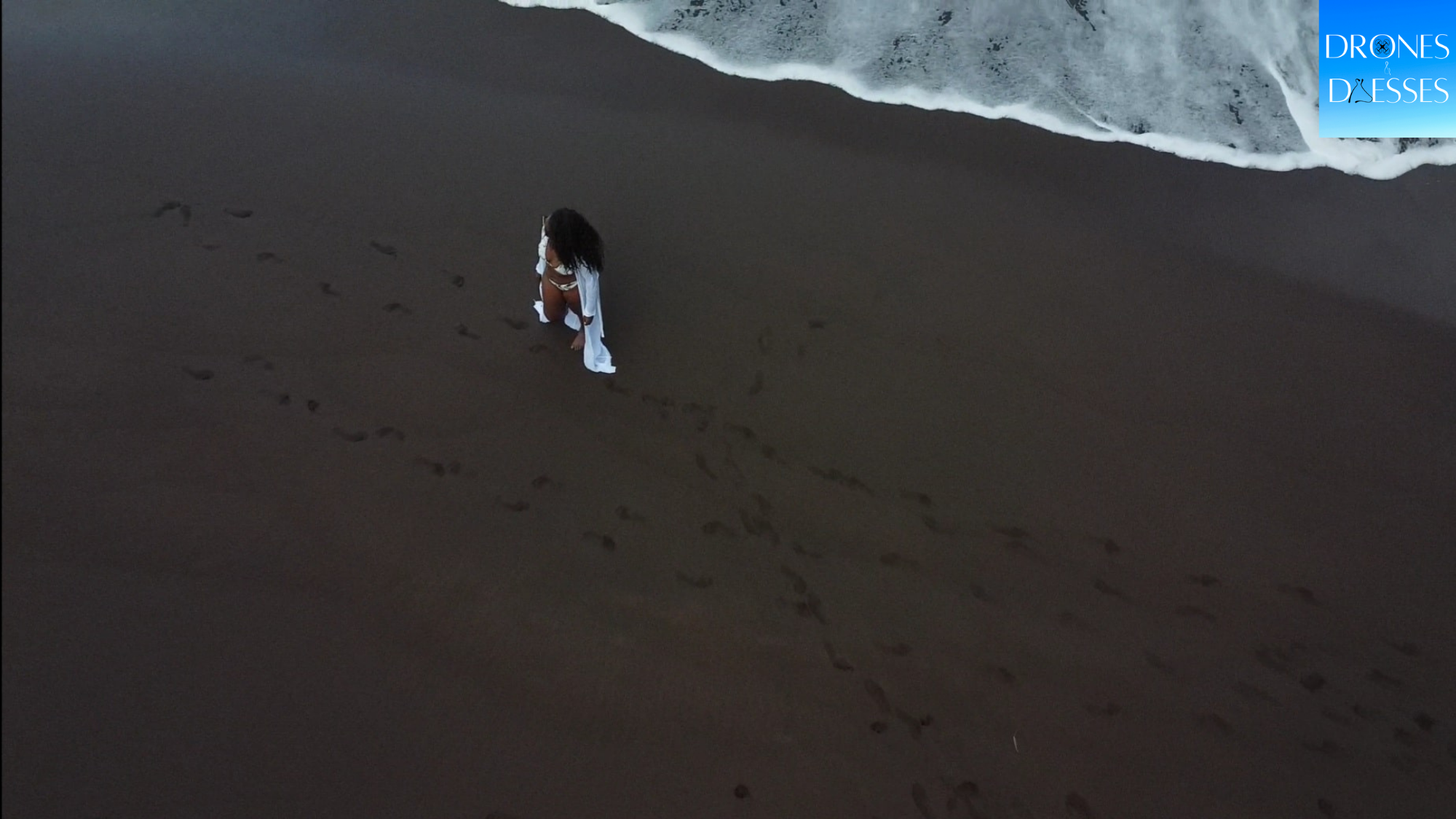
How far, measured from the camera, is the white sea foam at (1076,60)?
4754 millimetres

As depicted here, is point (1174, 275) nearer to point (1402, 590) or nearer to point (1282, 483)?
point (1282, 483)

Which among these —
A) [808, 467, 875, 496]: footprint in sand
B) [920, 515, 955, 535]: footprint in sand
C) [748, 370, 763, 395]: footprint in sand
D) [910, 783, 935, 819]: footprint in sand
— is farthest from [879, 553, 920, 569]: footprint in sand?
[748, 370, 763, 395]: footprint in sand

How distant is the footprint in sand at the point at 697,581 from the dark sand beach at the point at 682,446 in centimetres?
2

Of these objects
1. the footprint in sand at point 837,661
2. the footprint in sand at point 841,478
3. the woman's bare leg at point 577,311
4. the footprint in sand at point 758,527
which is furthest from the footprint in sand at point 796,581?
the woman's bare leg at point 577,311

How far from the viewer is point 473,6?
4.67m

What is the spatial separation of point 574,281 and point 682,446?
0.88 metres

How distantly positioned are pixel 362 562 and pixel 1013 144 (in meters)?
4.15

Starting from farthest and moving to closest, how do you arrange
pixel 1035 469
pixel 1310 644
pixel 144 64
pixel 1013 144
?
pixel 1013 144, pixel 144 64, pixel 1035 469, pixel 1310 644

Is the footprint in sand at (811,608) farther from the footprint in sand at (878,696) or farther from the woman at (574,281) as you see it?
the woman at (574,281)

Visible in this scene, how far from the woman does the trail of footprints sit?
0.53ft

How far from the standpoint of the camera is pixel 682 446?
342 cm

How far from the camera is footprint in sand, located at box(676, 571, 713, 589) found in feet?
10.00

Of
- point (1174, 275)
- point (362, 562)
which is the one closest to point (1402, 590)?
point (1174, 275)

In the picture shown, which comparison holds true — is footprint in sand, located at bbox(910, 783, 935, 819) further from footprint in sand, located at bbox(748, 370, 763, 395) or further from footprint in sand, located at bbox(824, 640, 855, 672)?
footprint in sand, located at bbox(748, 370, 763, 395)
